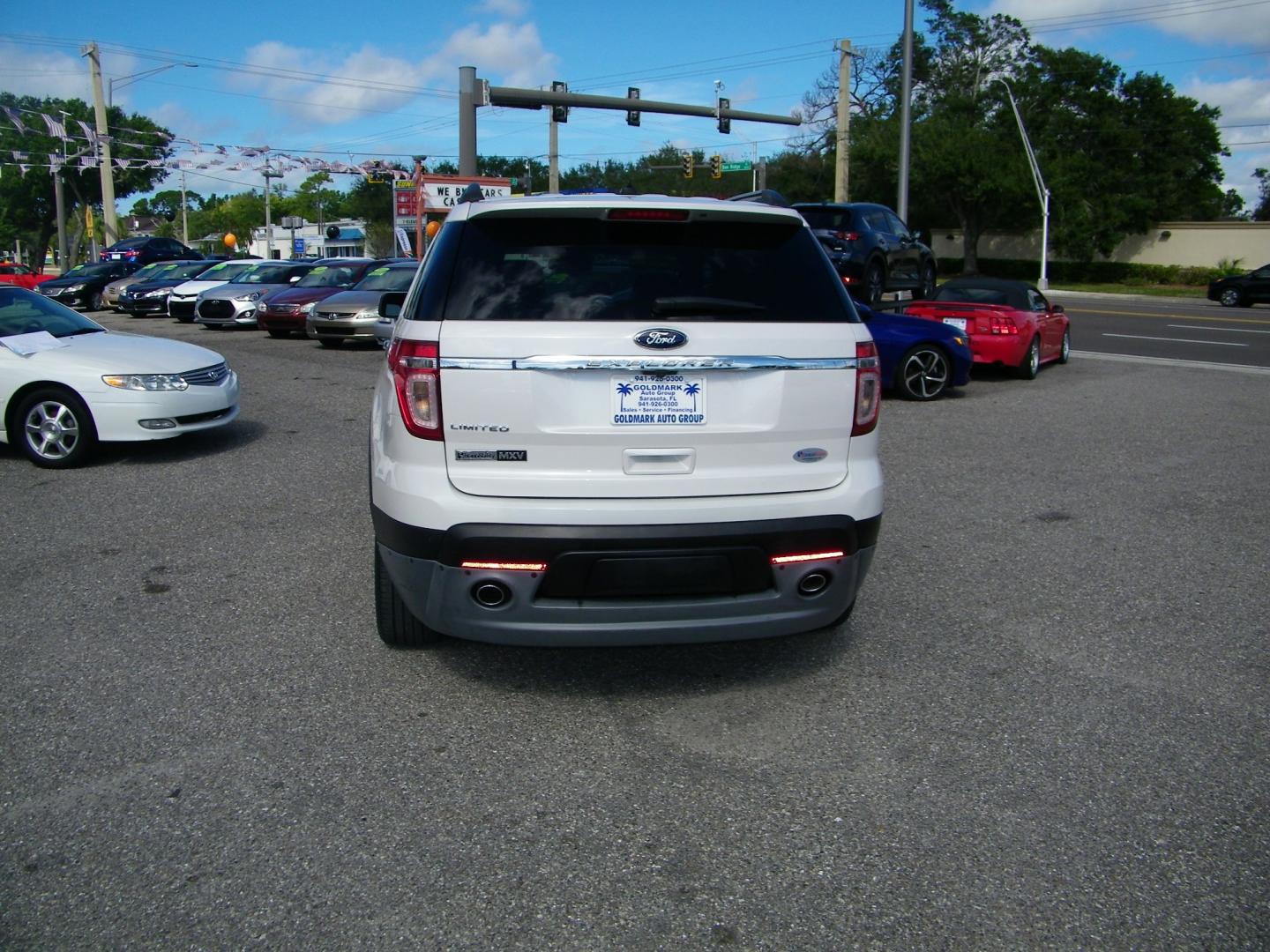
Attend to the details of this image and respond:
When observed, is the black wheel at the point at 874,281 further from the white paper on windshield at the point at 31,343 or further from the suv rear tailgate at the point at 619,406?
the suv rear tailgate at the point at 619,406

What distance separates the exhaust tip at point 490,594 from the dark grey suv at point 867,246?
13.2m

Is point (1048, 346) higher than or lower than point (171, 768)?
higher

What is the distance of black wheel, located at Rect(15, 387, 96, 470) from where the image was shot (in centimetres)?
830

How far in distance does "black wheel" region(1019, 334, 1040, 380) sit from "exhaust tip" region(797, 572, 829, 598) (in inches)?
446

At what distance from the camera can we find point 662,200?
3838 millimetres

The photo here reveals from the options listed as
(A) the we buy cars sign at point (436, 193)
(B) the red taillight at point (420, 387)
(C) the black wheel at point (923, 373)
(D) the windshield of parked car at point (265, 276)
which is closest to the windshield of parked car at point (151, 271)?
(D) the windshield of parked car at point (265, 276)

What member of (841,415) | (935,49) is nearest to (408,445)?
(841,415)

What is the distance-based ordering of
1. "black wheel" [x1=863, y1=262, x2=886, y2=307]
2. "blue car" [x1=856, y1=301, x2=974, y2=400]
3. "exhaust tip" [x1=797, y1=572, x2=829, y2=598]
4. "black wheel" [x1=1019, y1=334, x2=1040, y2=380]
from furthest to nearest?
"black wheel" [x1=863, y1=262, x2=886, y2=307]
"black wheel" [x1=1019, y1=334, x2=1040, y2=380]
"blue car" [x1=856, y1=301, x2=974, y2=400]
"exhaust tip" [x1=797, y1=572, x2=829, y2=598]

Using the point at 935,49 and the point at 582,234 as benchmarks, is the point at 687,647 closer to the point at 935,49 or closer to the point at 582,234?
the point at 582,234

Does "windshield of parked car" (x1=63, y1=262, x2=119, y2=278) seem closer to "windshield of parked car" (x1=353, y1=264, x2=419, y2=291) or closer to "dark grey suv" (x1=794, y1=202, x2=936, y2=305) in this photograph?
"windshield of parked car" (x1=353, y1=264, x2=419, y2=291)

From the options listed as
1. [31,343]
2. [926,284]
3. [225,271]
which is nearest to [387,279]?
[926,284]

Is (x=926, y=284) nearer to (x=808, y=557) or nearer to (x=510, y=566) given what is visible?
(x=808, y=557)

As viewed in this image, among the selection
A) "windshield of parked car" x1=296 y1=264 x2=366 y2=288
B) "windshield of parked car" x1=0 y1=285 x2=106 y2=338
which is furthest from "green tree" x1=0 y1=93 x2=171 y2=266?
"windshield of parked car" x1=0 y1=285 x2=106 y2=338

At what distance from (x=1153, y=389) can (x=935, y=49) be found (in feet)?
201
